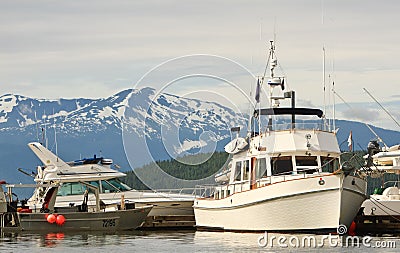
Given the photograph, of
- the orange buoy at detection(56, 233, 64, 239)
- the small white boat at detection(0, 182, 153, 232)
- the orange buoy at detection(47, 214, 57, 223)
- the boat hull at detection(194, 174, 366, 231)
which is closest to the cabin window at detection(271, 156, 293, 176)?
the boat hull at detection(194, 174, 366, 231)

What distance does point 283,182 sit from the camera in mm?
52531

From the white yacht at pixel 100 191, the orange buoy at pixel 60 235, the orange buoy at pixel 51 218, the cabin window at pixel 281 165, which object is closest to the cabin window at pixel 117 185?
the white yacht at pixel 100 191

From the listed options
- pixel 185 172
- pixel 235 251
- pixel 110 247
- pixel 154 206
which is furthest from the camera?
pixel 185 172

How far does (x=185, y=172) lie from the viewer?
3740 inches

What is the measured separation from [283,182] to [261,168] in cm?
387

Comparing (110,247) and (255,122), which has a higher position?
(255,122)

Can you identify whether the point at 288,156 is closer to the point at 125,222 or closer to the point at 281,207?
the point at 281,207

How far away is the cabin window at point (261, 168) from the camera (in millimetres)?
56062

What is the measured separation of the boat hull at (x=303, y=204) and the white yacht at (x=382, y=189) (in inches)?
211

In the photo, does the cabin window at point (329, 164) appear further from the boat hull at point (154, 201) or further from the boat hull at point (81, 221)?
the boat hull at point (154, 201)

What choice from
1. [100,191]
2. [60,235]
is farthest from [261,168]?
[100,191]

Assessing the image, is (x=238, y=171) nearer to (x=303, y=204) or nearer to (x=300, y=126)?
(x=300, y=126)

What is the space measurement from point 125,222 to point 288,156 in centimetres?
1221

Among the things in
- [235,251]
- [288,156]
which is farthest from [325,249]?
[288,156]
